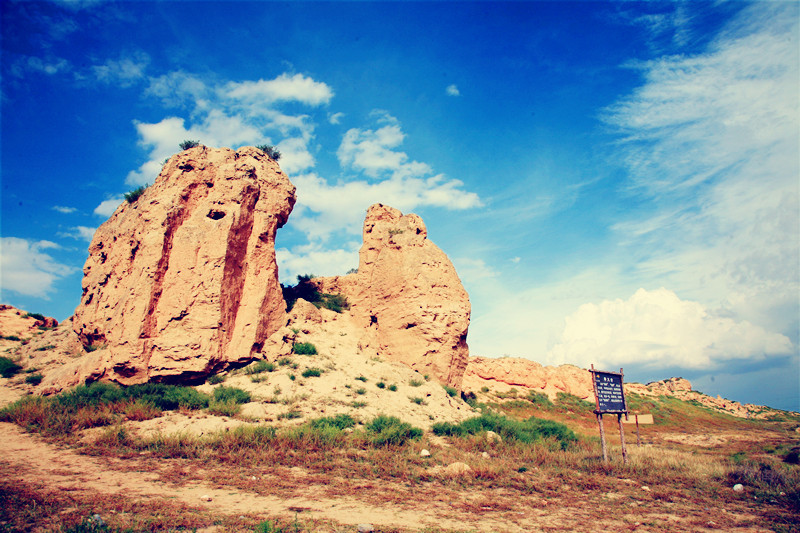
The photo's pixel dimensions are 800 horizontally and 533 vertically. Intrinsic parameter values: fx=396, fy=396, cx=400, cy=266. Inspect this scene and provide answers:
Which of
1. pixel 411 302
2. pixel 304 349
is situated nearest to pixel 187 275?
pixel 304 349

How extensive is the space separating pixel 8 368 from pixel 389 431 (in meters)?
12.8

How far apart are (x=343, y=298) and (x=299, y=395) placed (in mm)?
8312

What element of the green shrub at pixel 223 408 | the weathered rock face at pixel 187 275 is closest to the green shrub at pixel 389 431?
the green shrub at pixel 223 408

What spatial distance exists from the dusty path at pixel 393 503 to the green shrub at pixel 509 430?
4304 millimetres

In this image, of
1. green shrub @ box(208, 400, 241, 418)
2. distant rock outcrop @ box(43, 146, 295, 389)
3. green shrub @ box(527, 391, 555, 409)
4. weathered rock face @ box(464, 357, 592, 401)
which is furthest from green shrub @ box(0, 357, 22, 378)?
green shrub @ box(527, 391, 555, 409)

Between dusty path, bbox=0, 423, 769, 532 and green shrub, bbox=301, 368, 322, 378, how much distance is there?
6.06 m

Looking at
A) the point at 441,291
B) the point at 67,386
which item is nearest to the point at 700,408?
the point at 441,291

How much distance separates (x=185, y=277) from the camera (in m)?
13.2

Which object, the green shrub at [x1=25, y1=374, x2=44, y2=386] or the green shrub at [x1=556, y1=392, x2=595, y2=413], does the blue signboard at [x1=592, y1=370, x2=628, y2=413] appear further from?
the green shrub at [x1=556, y1=392, x2=595, y2=413]

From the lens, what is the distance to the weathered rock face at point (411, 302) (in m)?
16.4

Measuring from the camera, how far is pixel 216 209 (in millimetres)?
14602

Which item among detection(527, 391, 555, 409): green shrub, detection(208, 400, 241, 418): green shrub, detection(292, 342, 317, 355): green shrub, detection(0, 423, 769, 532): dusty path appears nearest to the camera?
detection(0, 423, 769, 532): dusty path

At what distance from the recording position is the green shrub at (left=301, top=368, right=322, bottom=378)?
13.6m

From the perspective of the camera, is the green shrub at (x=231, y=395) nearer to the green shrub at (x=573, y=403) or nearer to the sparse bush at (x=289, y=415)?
the sparse bush at (x=289, y=415)
